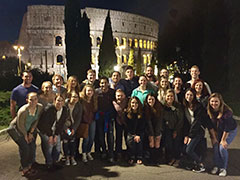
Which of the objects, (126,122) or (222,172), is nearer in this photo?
(222,172)

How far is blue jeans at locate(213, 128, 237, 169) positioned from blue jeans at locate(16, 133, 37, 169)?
375 centimetres

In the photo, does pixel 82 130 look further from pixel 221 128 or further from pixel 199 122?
pixel 221 128

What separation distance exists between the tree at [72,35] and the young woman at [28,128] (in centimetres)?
1484

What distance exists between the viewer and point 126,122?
4.06 metres

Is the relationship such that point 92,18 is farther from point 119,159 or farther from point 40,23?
point 119,159

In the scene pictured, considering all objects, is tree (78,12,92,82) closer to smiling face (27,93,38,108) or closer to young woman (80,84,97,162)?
young woman (80,84,97,162)

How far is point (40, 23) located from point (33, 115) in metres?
37.7

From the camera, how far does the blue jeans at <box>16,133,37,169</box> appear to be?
11.4 feet

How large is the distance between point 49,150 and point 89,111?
1.15 meters

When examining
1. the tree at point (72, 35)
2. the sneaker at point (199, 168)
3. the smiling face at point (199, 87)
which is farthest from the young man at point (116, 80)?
the tree at point (72, 35)

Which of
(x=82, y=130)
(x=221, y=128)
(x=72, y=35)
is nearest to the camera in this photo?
(x=221, y=128)

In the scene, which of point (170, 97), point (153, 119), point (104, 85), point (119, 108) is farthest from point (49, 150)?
point (170, 97)

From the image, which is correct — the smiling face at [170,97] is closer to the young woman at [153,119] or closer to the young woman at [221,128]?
the young woman at [153,119]

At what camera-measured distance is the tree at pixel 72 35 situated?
60.2 ft
